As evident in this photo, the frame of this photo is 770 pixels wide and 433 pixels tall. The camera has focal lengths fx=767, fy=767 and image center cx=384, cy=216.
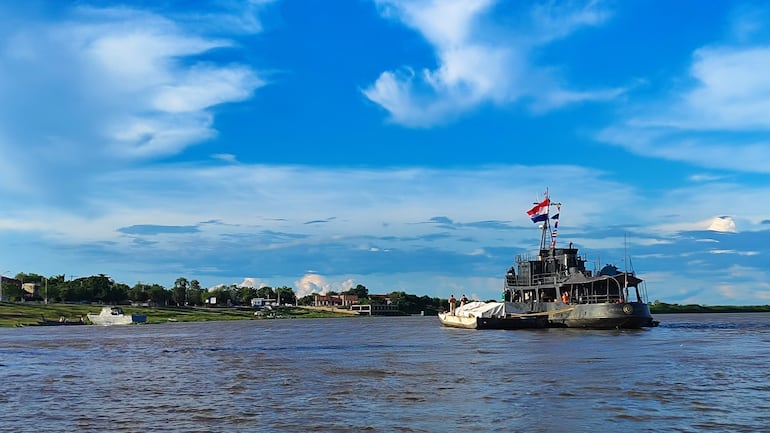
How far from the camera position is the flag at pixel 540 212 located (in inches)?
4126

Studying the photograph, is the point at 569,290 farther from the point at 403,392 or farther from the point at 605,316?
the point at 403,392

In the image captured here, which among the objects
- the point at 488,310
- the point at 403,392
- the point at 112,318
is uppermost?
the point at 488,310

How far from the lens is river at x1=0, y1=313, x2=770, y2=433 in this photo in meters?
23.8

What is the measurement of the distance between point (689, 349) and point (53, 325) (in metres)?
141

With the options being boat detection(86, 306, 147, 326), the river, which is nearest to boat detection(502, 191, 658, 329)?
the river

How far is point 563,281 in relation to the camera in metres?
95.3

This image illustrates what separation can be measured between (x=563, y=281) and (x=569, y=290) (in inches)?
78.7

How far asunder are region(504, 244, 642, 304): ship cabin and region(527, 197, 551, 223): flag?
4.44 m

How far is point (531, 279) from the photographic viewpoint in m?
103

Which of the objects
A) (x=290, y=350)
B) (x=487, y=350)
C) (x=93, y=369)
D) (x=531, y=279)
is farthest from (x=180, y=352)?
(x=531, y=279)

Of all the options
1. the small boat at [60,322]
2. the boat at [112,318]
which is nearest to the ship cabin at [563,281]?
the boat at [112,318]

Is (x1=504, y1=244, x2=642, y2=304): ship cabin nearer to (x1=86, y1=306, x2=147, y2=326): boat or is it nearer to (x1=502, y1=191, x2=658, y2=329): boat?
(x1=502, y1=191, x2=658, y2=329): boat

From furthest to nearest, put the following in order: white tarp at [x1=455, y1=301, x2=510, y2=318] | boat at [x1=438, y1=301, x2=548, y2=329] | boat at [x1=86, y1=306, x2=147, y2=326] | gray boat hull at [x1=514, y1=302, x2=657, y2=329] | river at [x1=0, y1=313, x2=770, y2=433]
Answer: boat at [x1=86, y1=306, x2=147, y2=326]
white tarp at [x1=455, y1=301, x2=510, y2=318]
boat at [x1=438, y1=301, x2=548, y2=329]
gray boat hull at [x1=514, y1=302, x2=657, y2=329]
river at [x1=0, y1=313, x2=770, y2=433]

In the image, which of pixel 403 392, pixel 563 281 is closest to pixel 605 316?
pixel 563 281
